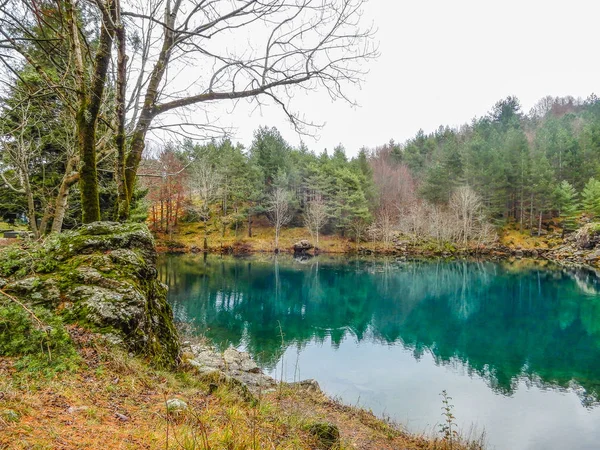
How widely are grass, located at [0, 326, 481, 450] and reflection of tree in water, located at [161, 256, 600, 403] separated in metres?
7.64

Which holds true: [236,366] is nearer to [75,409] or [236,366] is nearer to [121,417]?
[121,417]

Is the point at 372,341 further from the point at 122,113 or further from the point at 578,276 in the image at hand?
the point at 578,276

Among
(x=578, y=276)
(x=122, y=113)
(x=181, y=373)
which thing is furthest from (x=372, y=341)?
(x=578, y=276)

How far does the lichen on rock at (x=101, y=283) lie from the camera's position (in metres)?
3.40

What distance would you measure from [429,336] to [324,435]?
12.6 metres

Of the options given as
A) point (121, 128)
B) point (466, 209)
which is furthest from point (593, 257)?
point (121, 128)

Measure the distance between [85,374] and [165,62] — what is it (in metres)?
4.54

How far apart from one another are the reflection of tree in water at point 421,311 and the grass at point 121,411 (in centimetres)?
764

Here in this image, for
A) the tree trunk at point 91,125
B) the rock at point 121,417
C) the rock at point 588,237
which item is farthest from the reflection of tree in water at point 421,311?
the rock at point 588,237

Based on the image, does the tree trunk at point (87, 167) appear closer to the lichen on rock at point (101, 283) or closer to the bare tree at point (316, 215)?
the lichen on rock at point (101, 283)

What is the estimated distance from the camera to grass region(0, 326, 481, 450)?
2.03 metres

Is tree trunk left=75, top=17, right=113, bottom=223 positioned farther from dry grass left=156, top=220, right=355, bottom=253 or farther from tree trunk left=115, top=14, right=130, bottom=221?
dry grass left=156, top=220, right=355, bottom=253

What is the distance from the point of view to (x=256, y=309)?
1777 centimetres

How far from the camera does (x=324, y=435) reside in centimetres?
354
